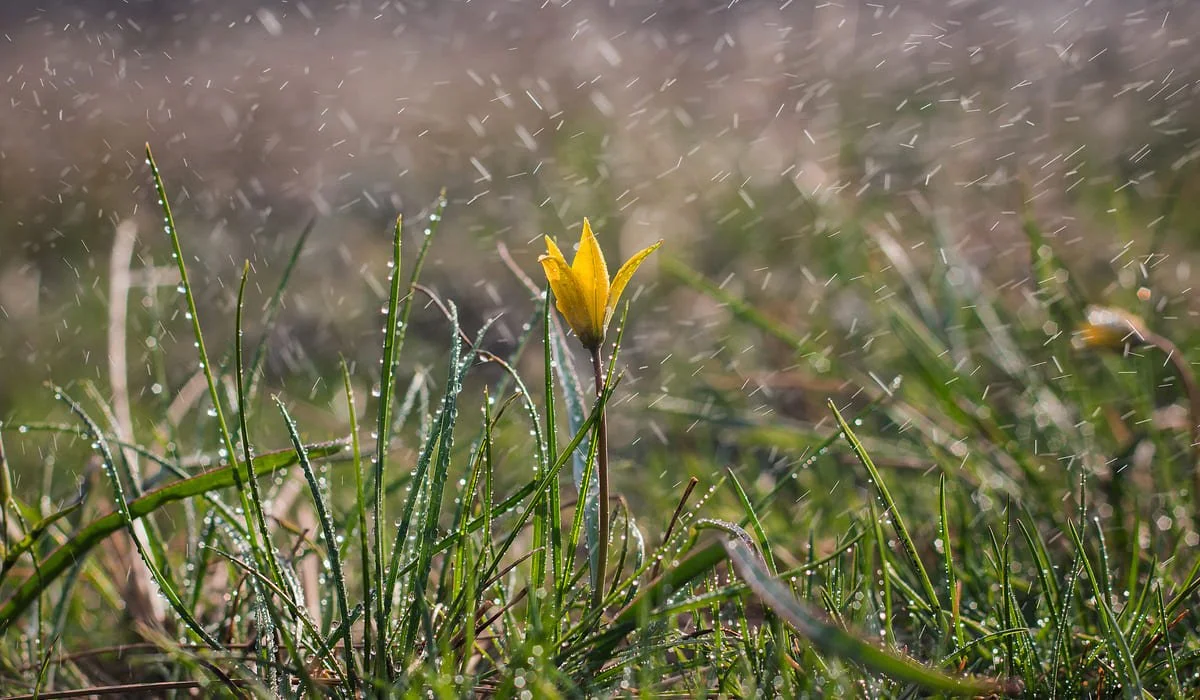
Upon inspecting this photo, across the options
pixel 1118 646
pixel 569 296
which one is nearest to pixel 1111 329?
pixel 1118 646

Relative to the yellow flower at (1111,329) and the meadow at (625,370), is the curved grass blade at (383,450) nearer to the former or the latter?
the meadow at (625,370)

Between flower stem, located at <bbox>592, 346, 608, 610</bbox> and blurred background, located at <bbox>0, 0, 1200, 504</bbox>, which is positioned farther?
blurred background, located at <bbox>0, 0, 1200, 504</bbox>

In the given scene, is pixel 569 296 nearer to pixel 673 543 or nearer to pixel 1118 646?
pixel 673 543

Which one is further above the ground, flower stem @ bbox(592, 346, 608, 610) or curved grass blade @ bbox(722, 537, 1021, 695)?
flower stem @ bbox(592, 346, 608, 610)

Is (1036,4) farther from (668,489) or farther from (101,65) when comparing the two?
(101,65)

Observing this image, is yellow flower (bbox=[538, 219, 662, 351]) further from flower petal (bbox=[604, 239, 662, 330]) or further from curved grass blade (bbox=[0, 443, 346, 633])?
curved grass blade (bbox=[0, 443, 346, 633])

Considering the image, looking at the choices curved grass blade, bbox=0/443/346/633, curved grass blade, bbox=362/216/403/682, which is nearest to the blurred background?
curved grass blade, bbox=0/443/346/633

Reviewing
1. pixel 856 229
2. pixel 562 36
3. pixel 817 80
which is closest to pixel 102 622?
pixel 856 229

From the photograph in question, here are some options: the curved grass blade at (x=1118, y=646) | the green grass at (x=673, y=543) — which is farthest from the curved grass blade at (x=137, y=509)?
the curved grass blade at (x=1118, y=646)
